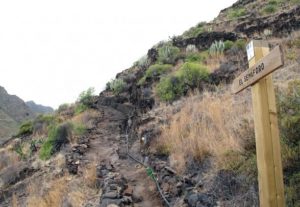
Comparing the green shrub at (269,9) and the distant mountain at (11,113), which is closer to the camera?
the green shrub at (269,9)

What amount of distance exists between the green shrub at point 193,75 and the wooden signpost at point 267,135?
9.49m

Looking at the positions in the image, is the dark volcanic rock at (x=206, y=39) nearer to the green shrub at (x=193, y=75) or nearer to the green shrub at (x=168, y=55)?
the green shrub at (x=168, y=55)

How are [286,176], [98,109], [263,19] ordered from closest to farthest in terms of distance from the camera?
[286,176] → [98,109] → [263,19]

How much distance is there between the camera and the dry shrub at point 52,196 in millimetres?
8877

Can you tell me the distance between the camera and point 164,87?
14414 mm

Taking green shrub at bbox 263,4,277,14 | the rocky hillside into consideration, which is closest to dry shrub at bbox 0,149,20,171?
the rocky hillside

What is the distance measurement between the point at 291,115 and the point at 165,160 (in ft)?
11.3

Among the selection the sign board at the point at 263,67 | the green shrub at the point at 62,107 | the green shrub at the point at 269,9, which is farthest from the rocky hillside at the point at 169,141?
the green shrub at the point at 269,9

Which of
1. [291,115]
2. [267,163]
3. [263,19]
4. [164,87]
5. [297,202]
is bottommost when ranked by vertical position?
[297,202]

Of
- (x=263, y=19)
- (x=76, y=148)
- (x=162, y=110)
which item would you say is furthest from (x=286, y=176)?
(x=263, y=19)

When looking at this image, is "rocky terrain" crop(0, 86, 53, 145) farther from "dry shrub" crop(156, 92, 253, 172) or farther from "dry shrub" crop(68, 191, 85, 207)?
"dry shrub" crop(156, 92, 253, 172)

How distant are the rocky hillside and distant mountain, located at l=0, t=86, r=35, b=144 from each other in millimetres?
36064

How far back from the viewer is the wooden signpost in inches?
157

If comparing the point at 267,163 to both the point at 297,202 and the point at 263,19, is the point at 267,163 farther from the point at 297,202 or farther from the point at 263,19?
the point at 263,19
